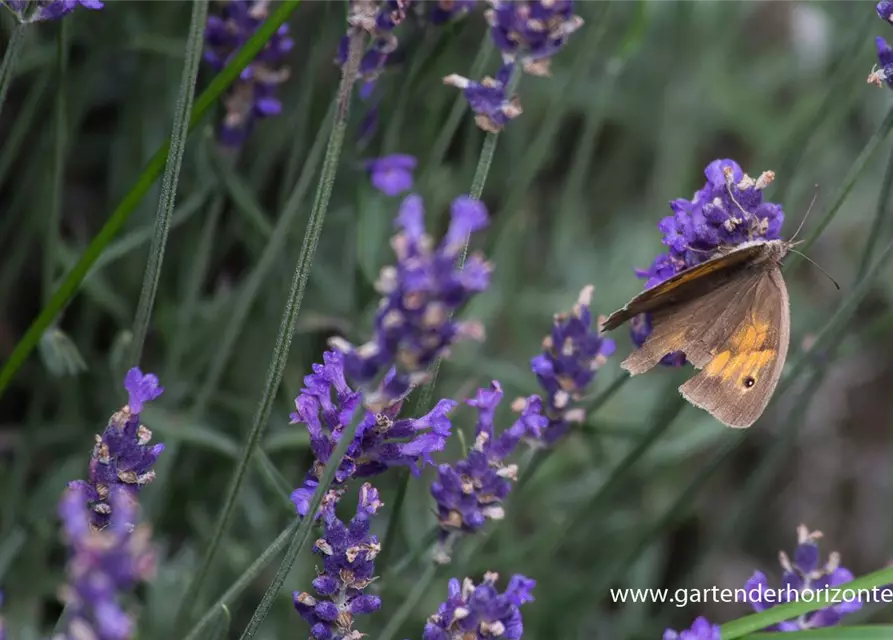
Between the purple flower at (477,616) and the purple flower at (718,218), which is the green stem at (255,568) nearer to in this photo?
the purple flower at (477,616)

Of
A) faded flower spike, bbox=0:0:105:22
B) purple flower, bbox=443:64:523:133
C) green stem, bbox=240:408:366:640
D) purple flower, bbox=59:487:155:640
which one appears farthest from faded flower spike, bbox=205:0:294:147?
purple flower, bbox=59:487:155:640

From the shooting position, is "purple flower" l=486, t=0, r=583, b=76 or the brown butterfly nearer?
"purple flower" l=486, t=0, r=583, b=76

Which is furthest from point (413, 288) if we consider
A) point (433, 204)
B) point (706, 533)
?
point (706, 533)

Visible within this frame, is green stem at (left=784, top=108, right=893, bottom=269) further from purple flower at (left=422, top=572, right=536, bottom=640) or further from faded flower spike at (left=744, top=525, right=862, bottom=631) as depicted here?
purple flower at (left=422, top=572, right=536, bottom=640)

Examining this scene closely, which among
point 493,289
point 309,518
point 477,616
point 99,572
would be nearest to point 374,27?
point 309,518

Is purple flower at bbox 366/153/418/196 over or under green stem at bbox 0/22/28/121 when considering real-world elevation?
under

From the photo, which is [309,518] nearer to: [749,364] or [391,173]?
[749,364]
